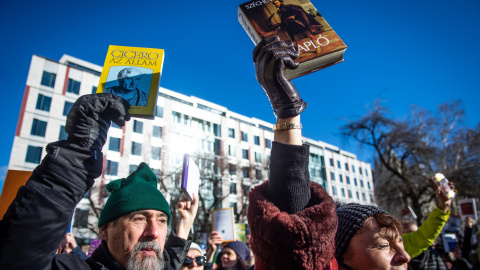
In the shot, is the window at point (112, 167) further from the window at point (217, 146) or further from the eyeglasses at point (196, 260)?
the eyeglasses at point (196, 260)

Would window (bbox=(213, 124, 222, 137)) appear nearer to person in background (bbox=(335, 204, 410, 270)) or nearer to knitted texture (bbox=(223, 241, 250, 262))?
knitted texture (bbox=(223, 241, 250, 262))

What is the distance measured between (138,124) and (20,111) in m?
10.8

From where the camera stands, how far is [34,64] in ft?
101

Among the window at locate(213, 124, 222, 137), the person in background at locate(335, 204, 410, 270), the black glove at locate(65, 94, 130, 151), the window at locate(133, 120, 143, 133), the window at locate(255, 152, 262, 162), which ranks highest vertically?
the window at locate(213, 124, 222, 137)

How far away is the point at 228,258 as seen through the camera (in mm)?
4477

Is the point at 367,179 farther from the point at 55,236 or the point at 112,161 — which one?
the point at 55,236

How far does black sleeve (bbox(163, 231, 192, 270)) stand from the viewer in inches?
90.6

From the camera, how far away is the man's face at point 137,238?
1.88 meters

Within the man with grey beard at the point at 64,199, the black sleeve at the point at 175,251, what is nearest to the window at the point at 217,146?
the black sleeve at the point at 175,251

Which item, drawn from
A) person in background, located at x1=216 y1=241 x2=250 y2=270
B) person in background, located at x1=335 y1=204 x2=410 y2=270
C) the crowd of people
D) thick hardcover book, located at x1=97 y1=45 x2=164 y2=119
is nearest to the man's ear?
the crowd of people

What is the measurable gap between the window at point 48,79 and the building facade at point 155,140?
0.08 metres

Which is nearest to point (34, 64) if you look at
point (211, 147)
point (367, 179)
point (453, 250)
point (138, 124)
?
point (138, 124)

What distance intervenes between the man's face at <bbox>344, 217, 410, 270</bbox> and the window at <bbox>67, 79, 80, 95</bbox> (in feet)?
115

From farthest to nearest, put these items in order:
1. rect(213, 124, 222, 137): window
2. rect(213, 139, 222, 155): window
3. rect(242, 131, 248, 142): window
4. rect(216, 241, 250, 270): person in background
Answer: rect(242, 131, 248, 142): window → rect(213, 124, 222, 137): window → rect(213, 139, 222, 155): window → rect(216, 241, 250, 270): person in background
